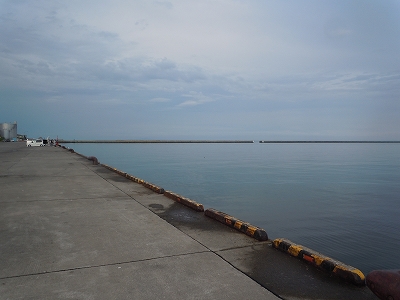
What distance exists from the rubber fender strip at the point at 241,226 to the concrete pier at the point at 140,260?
9 centimetres

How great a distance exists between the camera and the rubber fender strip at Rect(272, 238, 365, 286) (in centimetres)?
408

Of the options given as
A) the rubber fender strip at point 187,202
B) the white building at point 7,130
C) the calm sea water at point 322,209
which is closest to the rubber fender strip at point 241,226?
the rubber fender strip at point 187,202

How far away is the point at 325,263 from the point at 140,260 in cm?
257

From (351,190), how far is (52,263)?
737 inches

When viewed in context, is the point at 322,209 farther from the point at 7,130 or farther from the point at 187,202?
the point at 7,130

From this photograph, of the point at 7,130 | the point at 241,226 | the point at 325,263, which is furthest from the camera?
the point at 7,130

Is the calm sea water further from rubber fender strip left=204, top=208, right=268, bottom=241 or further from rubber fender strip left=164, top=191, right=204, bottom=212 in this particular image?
rubber fender strip left=204, top=208, right=268, bottom=241

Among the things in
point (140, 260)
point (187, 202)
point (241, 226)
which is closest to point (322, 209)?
point (187, 202)

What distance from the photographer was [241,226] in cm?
623

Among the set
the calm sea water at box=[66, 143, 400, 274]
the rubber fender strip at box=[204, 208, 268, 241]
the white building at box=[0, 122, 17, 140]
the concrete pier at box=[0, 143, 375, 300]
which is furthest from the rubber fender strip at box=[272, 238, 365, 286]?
the white building at box=[0, 122, 17, 140]

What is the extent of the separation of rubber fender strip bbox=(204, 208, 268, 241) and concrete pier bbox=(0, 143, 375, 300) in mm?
94

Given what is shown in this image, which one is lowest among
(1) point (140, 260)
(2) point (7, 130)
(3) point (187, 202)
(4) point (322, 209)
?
(4) point (322, 209)

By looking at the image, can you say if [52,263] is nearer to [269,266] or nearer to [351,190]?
[269,266]

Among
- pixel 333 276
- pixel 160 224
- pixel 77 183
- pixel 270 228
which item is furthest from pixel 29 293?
pixel 77 183
